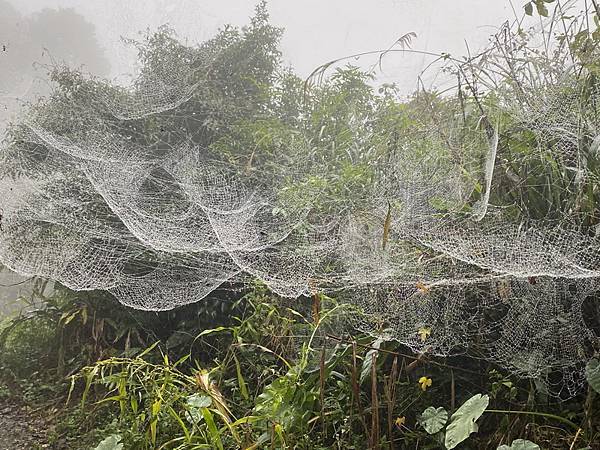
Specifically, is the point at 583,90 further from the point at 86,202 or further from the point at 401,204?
the point at 86,202

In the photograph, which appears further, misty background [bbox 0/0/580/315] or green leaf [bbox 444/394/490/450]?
misty background [bbox 0/0/580/315]

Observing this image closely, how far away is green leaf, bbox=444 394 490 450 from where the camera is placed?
1.24 m

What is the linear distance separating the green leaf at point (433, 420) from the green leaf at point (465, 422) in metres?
0.10

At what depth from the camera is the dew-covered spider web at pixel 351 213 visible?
151 centimetres

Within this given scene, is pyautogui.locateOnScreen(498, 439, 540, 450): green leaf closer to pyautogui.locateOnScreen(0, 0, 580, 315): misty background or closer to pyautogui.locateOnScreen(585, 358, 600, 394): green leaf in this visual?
pyautogui.locateOnScreen(585, 358, 600, 394): green leaf

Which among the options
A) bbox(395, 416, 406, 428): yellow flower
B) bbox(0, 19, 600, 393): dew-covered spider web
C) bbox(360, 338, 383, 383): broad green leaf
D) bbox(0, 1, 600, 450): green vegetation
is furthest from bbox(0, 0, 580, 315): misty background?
bbox(395, 416, 406, 428): yellow flower

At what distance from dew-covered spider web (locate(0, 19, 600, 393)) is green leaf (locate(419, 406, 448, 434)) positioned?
19 centimetres

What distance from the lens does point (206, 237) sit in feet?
8.36

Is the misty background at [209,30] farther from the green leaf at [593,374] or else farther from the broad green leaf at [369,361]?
the green leaf at [593,374]

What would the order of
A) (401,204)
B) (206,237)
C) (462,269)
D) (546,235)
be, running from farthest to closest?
(206,237)
(401,204)
(462,269)
(546,235)

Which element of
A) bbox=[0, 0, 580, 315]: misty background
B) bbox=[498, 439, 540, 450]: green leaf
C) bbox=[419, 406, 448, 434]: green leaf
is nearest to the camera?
bbox=[498, 439, 540, 450]: green leaf

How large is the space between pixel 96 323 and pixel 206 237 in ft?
2.87

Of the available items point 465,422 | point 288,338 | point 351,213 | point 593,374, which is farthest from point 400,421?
point 351,213

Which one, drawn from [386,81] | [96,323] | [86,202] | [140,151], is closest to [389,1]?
[386,81]
